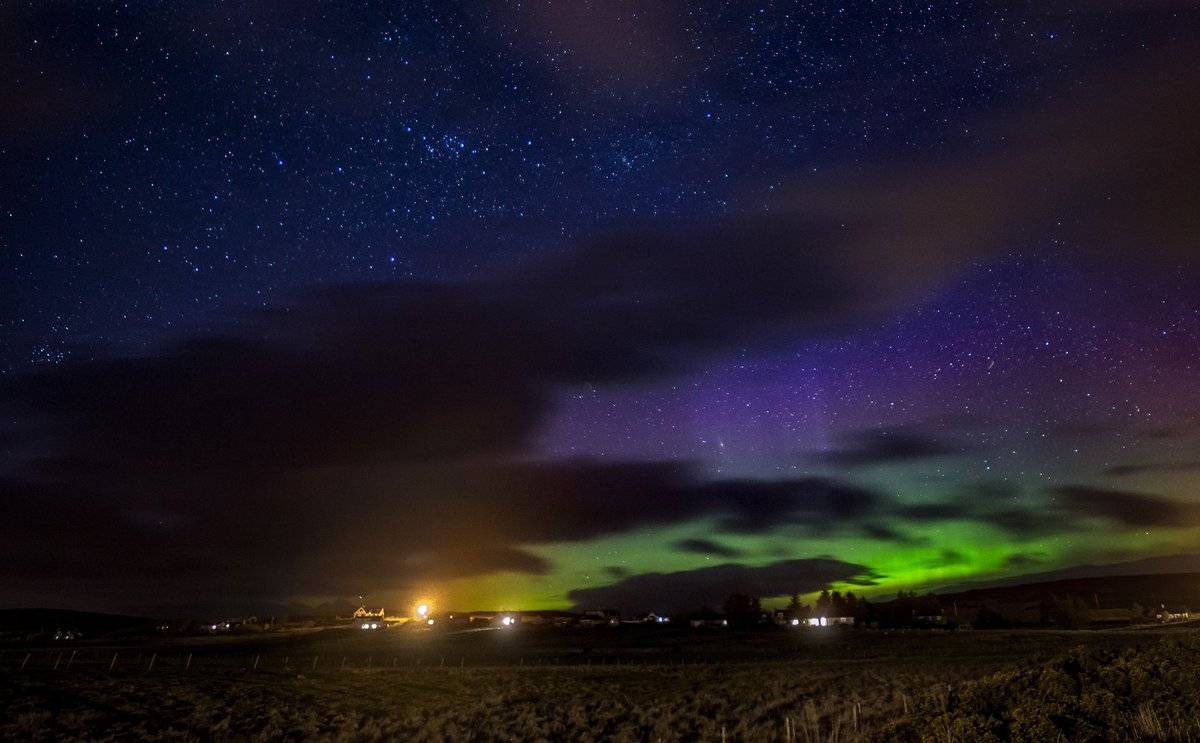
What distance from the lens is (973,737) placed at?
442 inches

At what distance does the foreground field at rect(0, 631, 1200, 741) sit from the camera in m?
13.3

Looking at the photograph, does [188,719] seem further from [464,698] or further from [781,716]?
[781,716]

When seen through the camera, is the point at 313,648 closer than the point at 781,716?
No

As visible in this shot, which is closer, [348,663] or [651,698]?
[651,698]

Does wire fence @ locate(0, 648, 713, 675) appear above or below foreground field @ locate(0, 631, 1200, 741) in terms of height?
above

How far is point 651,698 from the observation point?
111 feet

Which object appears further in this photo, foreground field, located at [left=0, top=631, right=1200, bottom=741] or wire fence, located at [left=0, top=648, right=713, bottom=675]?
wire fence, located at [left=0, top=648, right=713, bottom=675]

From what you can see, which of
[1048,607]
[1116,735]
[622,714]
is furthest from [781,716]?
[1048,607]

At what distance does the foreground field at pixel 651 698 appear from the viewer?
524 inches

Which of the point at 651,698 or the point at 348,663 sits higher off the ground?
the point at 348,663

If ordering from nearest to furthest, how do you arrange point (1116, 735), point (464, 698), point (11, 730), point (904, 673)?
point (1116, 735), point (11, 730), point (464, 698), point (904, 673)

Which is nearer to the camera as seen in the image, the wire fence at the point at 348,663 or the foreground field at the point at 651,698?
the foreground field at the point at 651,698

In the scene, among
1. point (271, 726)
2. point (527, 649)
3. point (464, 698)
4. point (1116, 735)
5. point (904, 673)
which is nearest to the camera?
point (1116, 735)

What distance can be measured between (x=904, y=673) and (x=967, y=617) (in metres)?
150
